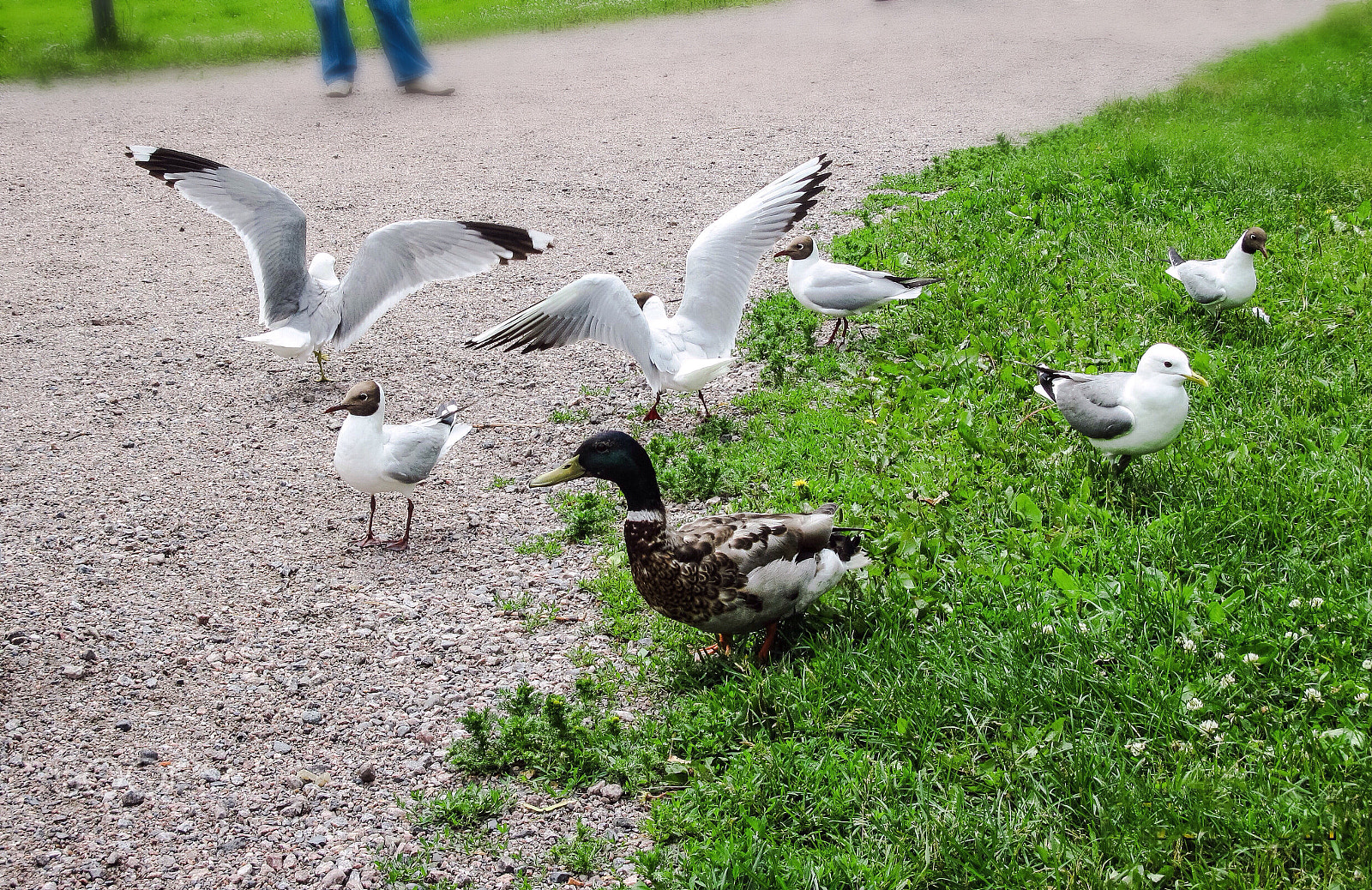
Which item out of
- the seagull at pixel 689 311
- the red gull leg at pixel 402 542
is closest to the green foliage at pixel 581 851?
the red gull leg at pixel 402 542

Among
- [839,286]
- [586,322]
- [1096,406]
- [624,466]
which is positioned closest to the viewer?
[624,466]

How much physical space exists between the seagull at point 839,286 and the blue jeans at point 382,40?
856 cm

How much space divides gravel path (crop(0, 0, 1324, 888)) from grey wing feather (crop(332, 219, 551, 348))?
545 mm

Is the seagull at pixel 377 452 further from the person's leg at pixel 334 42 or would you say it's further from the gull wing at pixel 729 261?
the person's leg at pixel 334 42

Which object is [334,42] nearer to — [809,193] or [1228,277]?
[809,193]

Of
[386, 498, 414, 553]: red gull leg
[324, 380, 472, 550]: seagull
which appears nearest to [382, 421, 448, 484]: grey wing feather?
[324, 380, 472, 550]: seagull

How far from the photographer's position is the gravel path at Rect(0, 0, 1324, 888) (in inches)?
146

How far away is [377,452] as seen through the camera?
518cm

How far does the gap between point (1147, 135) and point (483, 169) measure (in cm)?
676

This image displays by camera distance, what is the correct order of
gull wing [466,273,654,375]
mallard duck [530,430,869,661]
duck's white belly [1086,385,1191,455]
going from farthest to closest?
1. gull wing [466,273,654,375]
2. duck's white belly [1086,385,1191,455]
3. mallard duck [530,430,869,661]

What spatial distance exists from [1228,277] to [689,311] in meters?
3.19

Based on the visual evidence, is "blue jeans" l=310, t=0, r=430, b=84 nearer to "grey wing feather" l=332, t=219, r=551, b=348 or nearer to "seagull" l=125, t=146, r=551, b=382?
"seagull" l=125, t=146, r=551, b=382

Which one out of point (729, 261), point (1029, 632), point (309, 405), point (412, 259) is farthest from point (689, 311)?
point (1029, 632)

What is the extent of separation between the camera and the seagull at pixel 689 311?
18.9 ft
